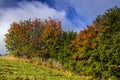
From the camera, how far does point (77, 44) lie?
2137 inches

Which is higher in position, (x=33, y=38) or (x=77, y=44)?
(x=33, y=38)

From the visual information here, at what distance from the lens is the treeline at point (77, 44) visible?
46656mm

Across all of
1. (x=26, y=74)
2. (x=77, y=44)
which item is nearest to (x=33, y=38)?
(x=77, y=44)

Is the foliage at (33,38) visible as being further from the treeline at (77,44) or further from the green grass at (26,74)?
the green grass at (26,74)

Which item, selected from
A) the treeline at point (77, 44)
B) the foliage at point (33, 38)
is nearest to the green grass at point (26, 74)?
the treeline at point (77, 44)

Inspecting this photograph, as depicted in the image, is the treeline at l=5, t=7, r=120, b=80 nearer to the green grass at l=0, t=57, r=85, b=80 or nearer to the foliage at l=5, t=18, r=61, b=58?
the foliage at l=5, t=18, r=61, b=58

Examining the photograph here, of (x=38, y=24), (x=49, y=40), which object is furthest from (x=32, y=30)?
(x=49, y=40)

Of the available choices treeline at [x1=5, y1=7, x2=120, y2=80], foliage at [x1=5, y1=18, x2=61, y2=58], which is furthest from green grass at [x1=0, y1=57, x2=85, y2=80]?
foliage at [x1=5, y1=18, x2=61, y2=58]

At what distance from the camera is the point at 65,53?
2365 inches

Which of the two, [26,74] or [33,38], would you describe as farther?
[33,38]

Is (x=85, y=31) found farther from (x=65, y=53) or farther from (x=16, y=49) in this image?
(x=16, y=49)

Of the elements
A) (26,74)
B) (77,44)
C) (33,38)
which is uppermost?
(33,38)

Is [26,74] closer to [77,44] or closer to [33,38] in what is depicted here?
[77,44]

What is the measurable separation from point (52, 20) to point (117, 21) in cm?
2485
